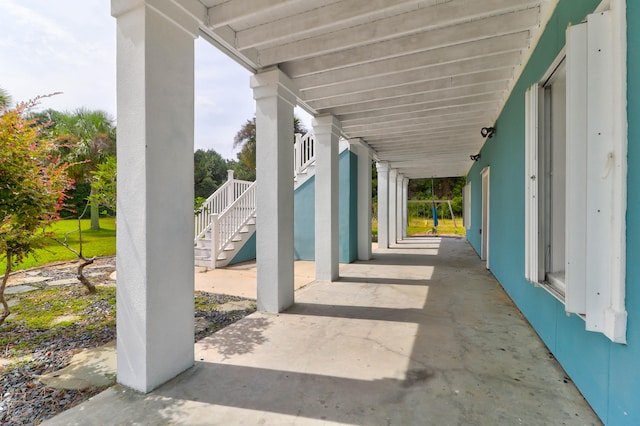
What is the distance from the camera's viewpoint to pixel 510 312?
4086 mm

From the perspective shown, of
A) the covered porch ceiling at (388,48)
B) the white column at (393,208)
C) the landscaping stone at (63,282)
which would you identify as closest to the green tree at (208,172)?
the white column at (393,208)

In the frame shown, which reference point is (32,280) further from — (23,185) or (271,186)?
(271,186)

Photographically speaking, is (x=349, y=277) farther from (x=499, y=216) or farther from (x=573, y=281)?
(x=573, y=281)

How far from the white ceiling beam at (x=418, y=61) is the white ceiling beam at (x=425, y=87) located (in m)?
0.50

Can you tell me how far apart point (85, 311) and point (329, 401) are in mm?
3824

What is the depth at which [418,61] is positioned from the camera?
3.91m

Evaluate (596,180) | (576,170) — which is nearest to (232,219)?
(576,170)

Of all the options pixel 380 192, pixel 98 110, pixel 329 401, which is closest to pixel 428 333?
pixel 329 401

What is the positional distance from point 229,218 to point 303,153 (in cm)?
288

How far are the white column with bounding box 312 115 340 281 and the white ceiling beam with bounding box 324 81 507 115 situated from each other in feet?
1.60

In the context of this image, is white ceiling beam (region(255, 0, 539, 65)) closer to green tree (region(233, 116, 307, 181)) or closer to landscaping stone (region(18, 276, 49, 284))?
landscaping stone (region(18, 276, 49, 284))

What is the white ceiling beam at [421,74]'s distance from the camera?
394 cm

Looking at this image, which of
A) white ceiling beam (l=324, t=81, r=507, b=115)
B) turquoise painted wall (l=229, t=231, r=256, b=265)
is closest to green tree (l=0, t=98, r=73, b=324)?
white ceiling beam (l=324, t=81, r=507, b=115)

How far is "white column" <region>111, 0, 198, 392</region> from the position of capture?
223 centimetres
